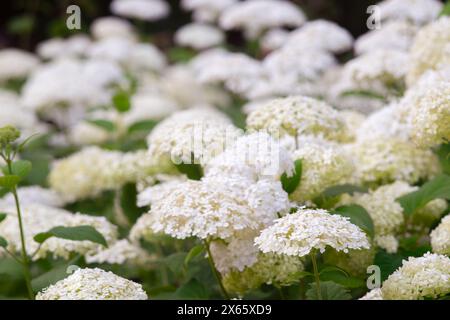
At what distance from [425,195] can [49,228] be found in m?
1.06

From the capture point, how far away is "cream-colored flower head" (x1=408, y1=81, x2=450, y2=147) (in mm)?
1938

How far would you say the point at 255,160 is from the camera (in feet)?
6.28

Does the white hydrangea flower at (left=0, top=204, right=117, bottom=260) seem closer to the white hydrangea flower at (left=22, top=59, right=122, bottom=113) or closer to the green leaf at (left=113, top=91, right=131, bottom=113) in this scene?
the green leaf at (left=113, top=91, right=131, bottom=113)

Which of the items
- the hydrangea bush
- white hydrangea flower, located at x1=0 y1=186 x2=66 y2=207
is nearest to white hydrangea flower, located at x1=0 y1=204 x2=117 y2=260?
the hydrangea bush

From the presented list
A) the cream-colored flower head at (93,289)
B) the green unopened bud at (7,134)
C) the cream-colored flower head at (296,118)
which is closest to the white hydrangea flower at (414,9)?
the cream-colored flower head at (296,118)

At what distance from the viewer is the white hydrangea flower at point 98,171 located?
101 inches

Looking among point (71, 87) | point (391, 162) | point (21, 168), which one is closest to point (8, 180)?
point (21, 168)

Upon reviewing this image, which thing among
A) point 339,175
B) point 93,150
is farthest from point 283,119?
point 93,150

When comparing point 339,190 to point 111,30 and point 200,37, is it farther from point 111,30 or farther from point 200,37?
point 111,30

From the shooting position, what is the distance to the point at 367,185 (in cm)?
248

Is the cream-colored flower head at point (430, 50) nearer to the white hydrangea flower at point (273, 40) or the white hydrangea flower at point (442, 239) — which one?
the white hydrangea flower at point (442, 239)

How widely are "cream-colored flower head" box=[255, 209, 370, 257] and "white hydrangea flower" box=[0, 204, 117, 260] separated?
0.71m

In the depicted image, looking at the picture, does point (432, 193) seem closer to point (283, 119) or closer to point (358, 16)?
point (283, 119)
